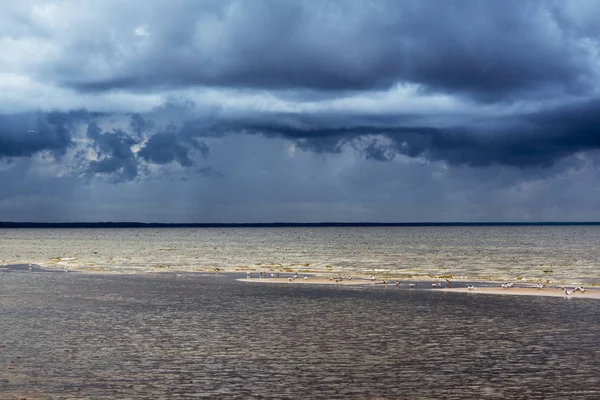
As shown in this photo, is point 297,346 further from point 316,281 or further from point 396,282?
point 316,281

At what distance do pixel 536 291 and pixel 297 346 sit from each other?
33013 mm

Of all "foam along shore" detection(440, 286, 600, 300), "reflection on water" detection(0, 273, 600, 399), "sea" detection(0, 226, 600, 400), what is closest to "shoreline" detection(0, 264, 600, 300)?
"foam along shore" detection(440, 286, 600, 300)

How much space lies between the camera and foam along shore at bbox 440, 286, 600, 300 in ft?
186

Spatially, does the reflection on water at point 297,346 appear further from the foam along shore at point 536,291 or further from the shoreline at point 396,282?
the shoreline at point 396,282

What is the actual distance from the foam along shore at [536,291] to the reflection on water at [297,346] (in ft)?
11.0

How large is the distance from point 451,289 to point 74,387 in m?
43.3

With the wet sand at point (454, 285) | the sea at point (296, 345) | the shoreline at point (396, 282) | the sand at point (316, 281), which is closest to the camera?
the sea at point (296, 345)

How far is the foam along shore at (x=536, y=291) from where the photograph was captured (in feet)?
186

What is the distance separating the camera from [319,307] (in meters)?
49.8

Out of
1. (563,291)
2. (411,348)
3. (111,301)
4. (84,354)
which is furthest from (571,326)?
(111,301)

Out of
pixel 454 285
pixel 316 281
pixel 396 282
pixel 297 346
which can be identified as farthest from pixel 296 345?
pixel 316 281

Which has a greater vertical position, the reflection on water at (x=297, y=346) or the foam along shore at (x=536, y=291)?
the foam along shore at (x=536, y=291)

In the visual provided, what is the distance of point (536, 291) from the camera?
6072cm

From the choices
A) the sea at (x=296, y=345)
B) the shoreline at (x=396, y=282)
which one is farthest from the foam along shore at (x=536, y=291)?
the sea at (x=296, y=345)
